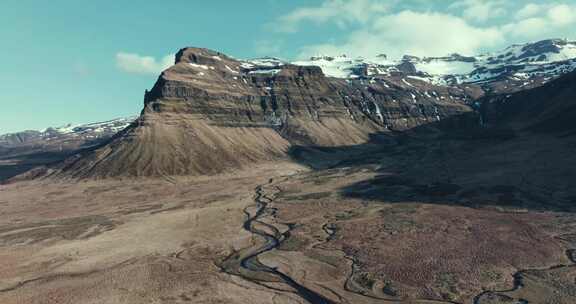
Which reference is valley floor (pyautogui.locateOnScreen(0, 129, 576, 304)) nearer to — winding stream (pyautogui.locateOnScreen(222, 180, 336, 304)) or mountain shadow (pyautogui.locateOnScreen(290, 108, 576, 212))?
winding stream (pyautogui.locateOnScreen(222, 180, 336, 304))

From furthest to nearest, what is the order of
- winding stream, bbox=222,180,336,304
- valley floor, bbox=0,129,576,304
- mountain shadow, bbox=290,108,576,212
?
mountain shadow, bbox=290,108,576,212 < valley floor, bbox=0,129,576,304 < winding stream, bbox=222,180,336,304

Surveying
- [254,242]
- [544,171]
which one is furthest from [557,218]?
[254,242]

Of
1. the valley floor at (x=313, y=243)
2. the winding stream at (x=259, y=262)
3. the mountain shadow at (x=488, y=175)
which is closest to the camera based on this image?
the winding stream at (x=259, y=262)

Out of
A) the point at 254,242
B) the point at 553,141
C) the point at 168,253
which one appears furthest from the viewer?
the point at 553,141

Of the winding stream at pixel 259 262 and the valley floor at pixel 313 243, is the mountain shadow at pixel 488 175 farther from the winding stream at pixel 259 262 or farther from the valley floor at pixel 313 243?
the winding stream at pixel 259 262

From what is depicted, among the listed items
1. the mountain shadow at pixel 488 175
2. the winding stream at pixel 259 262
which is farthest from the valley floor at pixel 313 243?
the mountain shadow at pixel 488 175

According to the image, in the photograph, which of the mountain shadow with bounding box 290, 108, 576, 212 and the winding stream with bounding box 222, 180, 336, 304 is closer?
the winding stream with bounding box 222, 180, 336, 304

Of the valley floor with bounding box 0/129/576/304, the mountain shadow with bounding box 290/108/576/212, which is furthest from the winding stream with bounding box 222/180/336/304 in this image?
the mountain shadow with bounding box 290/108/576/212

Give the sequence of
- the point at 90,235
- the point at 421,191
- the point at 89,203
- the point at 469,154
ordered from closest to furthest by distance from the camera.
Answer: the point at 90,235, the point at 421,191, the point at 89,203, the point at 469,154

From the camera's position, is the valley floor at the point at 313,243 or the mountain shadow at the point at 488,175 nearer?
the valley floor at the point at 313,243

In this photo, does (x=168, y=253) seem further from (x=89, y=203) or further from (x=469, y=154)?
(x=469, y=154)

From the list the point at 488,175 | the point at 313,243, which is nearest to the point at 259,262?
the point at 313,243
